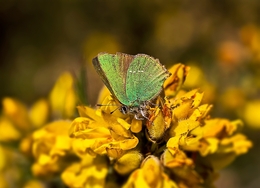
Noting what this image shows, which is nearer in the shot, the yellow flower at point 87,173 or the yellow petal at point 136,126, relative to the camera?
A: the yellow petal at point 136,126

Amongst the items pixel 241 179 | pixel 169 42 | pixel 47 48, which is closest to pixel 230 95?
pixel 241 179

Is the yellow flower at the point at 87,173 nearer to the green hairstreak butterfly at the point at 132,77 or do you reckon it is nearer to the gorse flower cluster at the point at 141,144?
the gorse flower cluster at the point at 141,144

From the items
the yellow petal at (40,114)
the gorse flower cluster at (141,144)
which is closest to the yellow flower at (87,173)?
the gorse flower cluster at (141,144)

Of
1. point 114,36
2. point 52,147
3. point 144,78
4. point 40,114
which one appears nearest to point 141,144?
point 144,78

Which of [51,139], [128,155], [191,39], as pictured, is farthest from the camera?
[191,39]

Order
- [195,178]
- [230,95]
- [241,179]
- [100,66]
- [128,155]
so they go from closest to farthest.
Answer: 1. [100,66]
2. [128,155]
3. [195,178]
4. [230,95]
5. [241,179]

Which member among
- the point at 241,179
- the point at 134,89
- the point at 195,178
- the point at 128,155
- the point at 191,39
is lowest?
the point at 241,179

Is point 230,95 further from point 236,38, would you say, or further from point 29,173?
point 236,38
